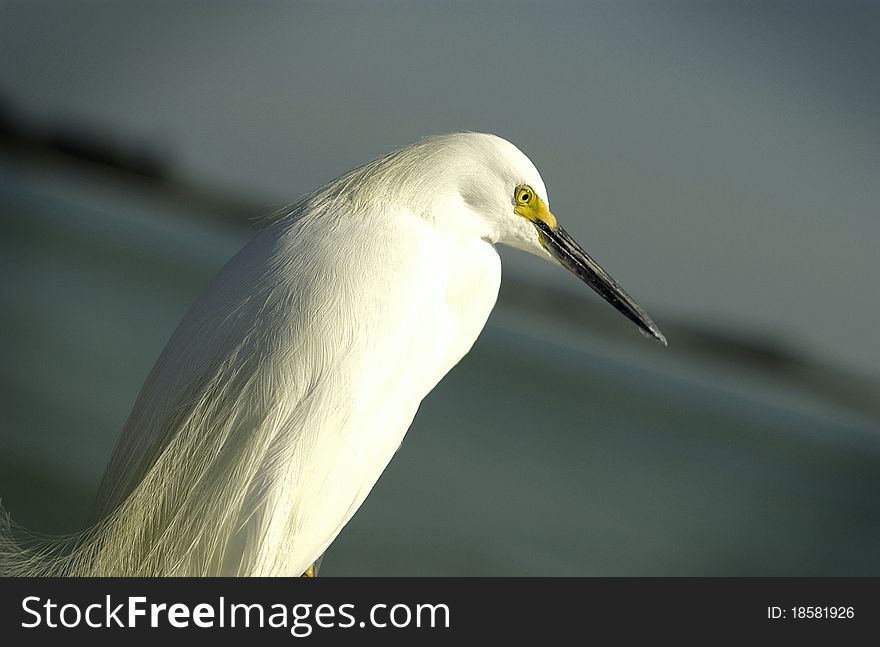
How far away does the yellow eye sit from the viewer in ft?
4.67

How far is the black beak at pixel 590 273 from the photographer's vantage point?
152cm

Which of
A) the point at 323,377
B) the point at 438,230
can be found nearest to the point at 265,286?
the point at 323,377

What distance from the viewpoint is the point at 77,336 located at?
581 centimetres

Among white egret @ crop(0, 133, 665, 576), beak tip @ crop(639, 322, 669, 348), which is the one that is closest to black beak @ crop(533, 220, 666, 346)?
beak tip @ crop(639, 322, 669, 348)

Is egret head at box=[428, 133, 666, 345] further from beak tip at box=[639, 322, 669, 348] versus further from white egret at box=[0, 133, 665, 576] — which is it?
beak tip at box=[639, 322, 669, 348]

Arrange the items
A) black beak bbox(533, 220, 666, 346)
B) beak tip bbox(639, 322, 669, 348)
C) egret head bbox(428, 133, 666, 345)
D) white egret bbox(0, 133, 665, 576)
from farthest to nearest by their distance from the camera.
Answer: beak tip bbox(639, 322, 669, 348)
black beak bbox(533, 220, 666, 346)
egret head bbox(428, 133, 666, 345)
white egret bbox(0, 133, 665, 576)

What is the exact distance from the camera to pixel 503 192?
55.5 inches

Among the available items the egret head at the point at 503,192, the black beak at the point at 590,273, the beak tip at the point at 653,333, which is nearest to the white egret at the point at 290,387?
the egret head at the point at 503,192

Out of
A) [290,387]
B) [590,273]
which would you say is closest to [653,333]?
[590,273]

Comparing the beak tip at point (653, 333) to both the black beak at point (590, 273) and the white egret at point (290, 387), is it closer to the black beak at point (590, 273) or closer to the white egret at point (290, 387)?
the black beak at point (590, 273)

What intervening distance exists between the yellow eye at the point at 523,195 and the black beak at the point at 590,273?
1.8 inches

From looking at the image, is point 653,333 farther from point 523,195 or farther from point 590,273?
point 523,195

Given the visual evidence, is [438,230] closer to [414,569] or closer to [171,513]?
[171,513]

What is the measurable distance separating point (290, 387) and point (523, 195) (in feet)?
1.52
